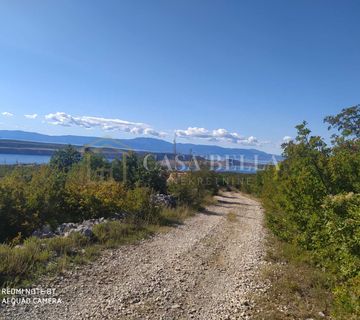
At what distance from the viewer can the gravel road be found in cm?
515

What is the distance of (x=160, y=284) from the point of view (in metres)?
6.44

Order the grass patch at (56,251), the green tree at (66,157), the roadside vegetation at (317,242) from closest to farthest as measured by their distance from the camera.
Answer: the roadside vegetation at (317,242) → the grass patch at (56,251) → the green tree at (66,157)

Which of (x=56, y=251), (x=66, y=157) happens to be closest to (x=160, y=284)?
(x=56, y=251)

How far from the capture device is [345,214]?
587cm

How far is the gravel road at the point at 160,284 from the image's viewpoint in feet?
16.9

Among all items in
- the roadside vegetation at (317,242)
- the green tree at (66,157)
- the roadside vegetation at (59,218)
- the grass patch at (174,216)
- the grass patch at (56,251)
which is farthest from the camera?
the green tree at (66,157)

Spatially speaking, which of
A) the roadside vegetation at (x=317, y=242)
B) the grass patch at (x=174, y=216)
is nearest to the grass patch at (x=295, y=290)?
the roadside vegetation at (x=317, y=242)

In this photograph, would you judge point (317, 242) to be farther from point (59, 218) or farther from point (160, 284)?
point (59, 218)

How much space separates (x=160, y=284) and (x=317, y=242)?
3.55 m

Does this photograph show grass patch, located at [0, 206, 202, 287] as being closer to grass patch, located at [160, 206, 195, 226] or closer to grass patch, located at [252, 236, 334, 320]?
grass patch, located at [160, 206, 195, 226]

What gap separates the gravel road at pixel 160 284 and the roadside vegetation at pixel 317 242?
2.08ft

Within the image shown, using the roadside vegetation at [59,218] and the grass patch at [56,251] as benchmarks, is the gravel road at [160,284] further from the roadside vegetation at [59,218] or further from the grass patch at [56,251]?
the roadside vegetation at [59,218]

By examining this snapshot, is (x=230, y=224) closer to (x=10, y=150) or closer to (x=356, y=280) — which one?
(x=356, y=280)

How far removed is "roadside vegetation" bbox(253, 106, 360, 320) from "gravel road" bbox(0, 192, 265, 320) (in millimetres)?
633
